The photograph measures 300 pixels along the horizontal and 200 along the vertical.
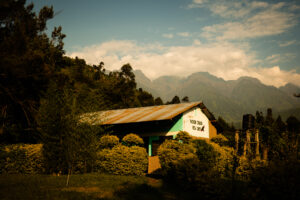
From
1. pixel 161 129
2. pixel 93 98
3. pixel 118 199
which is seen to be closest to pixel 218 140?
pixel 161 129

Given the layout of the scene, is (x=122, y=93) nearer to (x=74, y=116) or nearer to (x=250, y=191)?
(x=74, y=116)

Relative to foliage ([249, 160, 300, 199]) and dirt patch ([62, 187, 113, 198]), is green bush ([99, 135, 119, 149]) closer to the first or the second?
dirt patch ([62, 187, 113, 198])

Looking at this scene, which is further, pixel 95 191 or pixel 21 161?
pixel 21 161

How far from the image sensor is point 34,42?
891cm

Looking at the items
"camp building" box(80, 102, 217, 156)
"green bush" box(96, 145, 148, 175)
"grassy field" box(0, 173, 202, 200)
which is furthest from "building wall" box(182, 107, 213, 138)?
"grassy field" box(0, 173, 202, 200)

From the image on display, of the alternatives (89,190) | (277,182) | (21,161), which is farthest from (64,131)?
(277,182)

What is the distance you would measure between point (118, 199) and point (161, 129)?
36.3 ft

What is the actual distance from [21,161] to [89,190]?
8.68m

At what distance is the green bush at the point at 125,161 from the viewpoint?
14.9 m

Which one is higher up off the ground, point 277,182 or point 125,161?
point 277,182

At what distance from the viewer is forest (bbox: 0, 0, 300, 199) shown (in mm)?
6398

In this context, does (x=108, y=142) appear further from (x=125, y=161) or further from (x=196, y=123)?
(x=196, y=123)

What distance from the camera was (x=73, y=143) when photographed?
1149 cm

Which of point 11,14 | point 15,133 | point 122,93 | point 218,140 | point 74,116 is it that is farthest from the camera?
point 122,93
